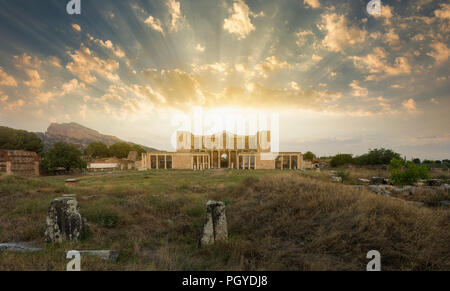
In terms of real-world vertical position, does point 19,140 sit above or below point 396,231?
above

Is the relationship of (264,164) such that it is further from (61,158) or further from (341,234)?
(61,158)

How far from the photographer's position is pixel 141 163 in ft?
178

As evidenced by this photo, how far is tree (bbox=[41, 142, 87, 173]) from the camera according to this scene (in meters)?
35.0

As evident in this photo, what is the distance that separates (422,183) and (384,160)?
74.8 feet

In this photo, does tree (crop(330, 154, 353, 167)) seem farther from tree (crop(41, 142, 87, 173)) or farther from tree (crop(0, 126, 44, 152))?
tree (crop(0, 126, 44, 152))

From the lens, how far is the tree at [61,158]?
35.0 metres

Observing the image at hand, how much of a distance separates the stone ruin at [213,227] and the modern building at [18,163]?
43724 mm

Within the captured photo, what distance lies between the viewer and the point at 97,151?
64.6 meters

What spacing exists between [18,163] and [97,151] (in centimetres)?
3349

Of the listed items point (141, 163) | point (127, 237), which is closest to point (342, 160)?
point (127, 237)

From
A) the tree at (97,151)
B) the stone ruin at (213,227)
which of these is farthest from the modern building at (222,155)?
the stone ruin at (213,227)

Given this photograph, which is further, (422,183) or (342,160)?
(342,160)

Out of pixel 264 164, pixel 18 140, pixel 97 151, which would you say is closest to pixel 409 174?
pixel 264 164
